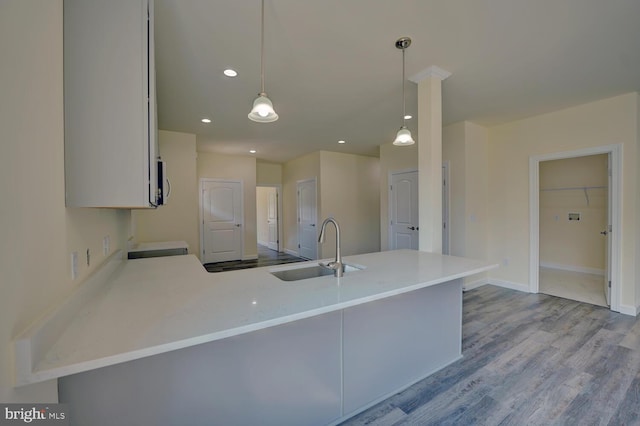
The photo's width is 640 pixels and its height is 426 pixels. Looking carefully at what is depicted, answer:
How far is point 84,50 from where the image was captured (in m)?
A: 1.15

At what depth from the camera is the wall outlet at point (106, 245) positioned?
6.00 feet

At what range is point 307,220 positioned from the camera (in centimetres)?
675

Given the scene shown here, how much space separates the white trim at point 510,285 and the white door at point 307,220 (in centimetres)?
354

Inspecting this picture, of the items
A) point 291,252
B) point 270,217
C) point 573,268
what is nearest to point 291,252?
point 291,252

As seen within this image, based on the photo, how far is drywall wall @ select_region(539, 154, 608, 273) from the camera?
4.76 metres

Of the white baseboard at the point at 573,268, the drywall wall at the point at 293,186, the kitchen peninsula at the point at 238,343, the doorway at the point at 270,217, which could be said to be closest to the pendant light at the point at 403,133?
the kitchen peninsula at the point at 238,343

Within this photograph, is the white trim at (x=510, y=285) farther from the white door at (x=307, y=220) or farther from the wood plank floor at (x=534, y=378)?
the white door at (x=307, y=220)

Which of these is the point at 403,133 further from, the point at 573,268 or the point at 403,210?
the point at 573,268

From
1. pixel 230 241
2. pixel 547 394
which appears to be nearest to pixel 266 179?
pixel 230 241

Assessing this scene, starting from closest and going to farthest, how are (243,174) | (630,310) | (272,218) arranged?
1. (630,310)
2. (243,174)
3. (272,218)

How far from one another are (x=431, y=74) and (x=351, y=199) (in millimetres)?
4175

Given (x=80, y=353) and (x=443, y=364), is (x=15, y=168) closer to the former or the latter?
(x=80, y=353)

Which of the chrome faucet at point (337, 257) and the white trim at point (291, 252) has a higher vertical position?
the chrome faucet at point (337, 257)

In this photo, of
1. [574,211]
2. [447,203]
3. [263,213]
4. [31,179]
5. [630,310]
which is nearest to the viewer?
[31,179]
